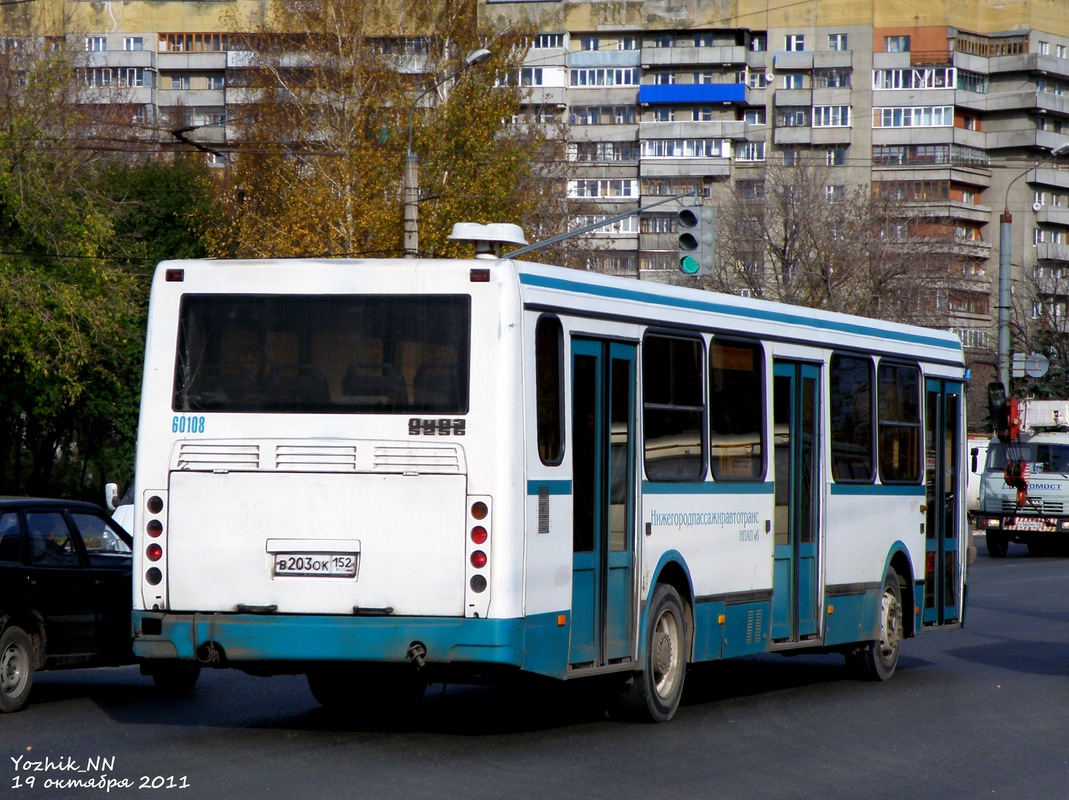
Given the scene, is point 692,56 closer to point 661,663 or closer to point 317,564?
point 661,663

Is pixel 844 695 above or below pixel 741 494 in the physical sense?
below

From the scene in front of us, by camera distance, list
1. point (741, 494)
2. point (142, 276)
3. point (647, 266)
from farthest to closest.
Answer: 1. point (647, 266)
2. point (142, 276)
3. point (741, 494)

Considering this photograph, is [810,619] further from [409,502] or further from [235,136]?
[235,136]

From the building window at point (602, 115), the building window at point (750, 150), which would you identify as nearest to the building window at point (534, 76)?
the building window at point (602, 115)

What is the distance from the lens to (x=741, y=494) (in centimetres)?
1211

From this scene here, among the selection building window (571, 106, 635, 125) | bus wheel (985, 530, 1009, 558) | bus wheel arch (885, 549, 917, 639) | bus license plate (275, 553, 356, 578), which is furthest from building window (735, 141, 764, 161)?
bus license plate (275, 553, 356, 578)

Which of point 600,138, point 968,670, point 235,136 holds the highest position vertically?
point 600,138

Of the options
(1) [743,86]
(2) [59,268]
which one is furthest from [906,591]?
(1) [743,86]

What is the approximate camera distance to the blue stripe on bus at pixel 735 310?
32.8ft

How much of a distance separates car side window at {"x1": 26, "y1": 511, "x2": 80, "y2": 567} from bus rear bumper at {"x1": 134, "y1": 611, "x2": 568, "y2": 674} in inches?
90.5

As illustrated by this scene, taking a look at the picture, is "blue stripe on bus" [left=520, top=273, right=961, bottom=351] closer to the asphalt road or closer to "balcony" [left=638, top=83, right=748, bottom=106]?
the asphalt road

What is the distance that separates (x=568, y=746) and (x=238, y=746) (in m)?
1.89

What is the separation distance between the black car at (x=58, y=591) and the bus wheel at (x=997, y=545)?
91.9 ft

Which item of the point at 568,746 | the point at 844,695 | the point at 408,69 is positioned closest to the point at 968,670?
the point at 844,695
